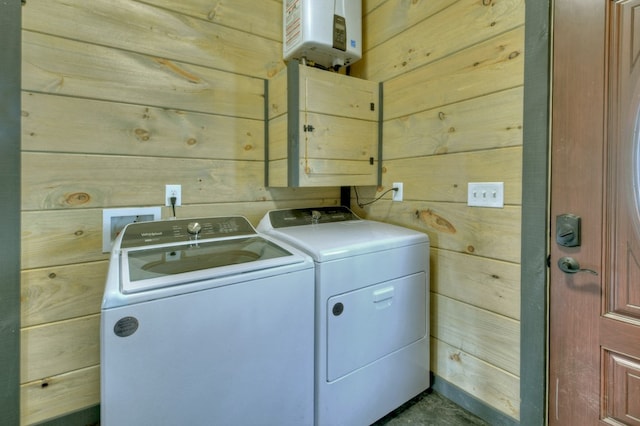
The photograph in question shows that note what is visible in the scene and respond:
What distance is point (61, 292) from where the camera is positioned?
1.39 metres

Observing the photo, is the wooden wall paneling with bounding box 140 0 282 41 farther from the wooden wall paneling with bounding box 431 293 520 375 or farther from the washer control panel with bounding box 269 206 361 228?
the wooden wall paneling with bounding box 431 293 520 375

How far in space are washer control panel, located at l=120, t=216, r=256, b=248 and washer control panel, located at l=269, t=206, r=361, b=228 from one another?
203 millimetres

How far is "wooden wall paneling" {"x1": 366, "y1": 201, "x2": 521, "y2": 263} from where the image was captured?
1354mm

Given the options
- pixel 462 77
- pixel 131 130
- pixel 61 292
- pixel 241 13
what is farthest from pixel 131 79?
pixel 462 77

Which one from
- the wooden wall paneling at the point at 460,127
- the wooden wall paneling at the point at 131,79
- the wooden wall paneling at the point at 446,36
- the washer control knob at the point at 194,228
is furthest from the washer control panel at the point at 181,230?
the wooden wall paneling at the point at 446,36

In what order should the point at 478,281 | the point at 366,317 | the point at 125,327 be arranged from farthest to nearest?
the point at 478,281
the point at 366,317
the point at 125,327

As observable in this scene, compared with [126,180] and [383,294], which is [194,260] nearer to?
[126,180]

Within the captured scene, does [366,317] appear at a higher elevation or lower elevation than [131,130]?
lower

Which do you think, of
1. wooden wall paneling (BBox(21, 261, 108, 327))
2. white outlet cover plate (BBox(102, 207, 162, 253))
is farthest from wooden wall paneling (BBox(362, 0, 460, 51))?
wooden wall paneling (BBox(21, 261, 108, 327))

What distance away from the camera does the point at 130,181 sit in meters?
1.53

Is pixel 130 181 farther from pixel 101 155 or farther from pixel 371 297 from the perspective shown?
pixel 371 297

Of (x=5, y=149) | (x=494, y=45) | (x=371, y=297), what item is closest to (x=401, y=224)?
(x=371, y=297)

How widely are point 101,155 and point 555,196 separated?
6.50ft

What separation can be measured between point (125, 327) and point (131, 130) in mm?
1051
